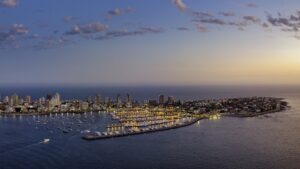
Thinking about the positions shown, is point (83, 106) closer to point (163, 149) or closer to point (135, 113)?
point (135, 113)

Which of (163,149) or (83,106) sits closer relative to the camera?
(163,149)

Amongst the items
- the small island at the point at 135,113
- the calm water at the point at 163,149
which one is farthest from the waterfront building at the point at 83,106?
the calm water at the point at 163,149

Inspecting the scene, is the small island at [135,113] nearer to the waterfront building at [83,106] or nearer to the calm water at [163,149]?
the waterfront building at [83,106]

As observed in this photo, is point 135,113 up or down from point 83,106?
down

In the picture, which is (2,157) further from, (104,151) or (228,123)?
(228,123)

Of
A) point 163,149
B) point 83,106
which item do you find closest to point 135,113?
point 83,106

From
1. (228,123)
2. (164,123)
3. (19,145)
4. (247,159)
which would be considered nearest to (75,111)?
(164,123)

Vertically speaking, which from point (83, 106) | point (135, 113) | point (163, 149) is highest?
point (83, 106)

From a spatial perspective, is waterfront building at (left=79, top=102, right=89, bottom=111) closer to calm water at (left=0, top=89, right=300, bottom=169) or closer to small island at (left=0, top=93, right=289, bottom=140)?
small island at (left=0, top=93, right=289, bottom=140)
